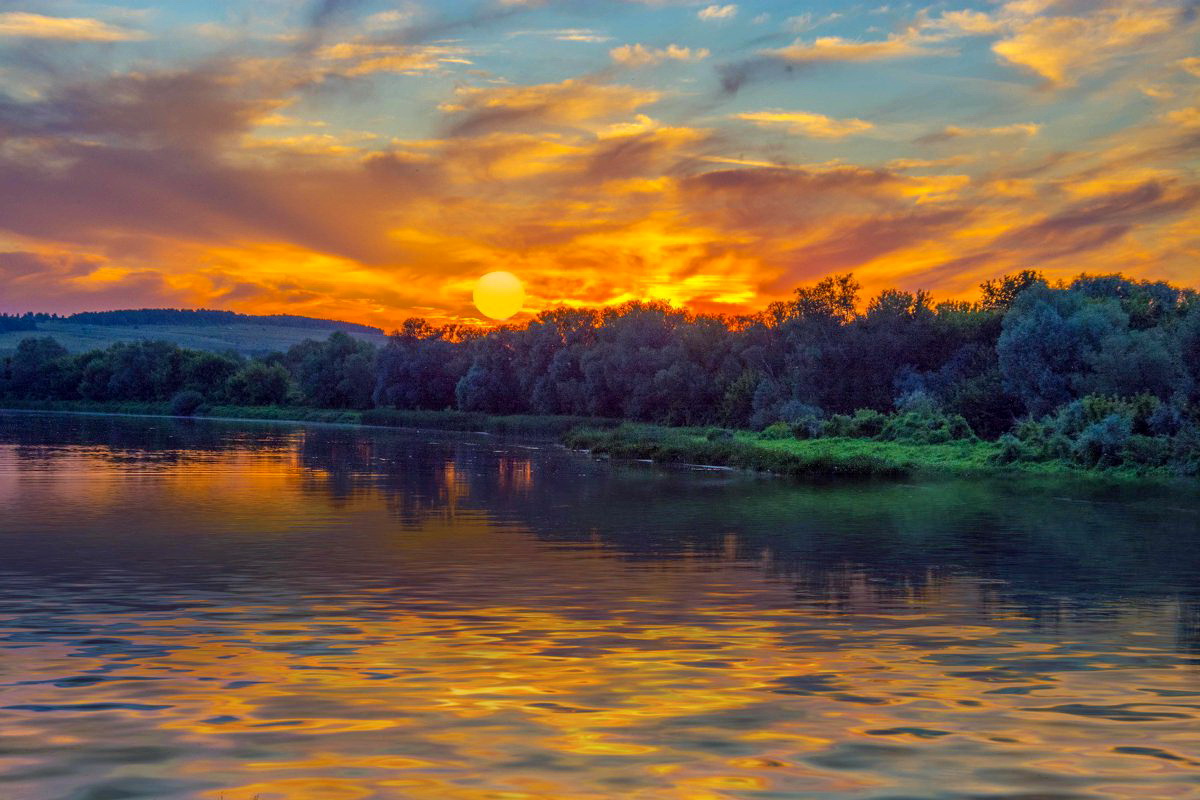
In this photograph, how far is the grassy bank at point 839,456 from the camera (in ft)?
187

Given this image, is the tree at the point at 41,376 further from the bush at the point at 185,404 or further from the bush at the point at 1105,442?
the bush at the point at 1105,442

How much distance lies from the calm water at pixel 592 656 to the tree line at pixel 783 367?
36032mm

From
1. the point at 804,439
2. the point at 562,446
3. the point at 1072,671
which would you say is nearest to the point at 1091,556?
the point at 1072,671

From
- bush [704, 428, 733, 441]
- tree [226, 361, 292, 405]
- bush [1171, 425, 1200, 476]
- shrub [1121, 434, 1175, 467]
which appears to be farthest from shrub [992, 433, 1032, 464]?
tree [226, 361, 292, 405]

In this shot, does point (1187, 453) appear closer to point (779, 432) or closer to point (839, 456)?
point (839, 456)

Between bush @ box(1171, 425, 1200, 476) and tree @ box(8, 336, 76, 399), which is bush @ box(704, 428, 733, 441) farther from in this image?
tree @ box(8, 336, 76, 399)

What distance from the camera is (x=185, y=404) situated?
158 m

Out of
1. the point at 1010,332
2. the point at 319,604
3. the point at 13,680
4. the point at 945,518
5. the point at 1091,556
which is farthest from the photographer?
the point at 1010,332

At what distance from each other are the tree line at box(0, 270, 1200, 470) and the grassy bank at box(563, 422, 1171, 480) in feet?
7.96

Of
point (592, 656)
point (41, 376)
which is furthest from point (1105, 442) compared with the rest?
point (41, 376)

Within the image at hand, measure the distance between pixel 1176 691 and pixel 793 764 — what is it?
598cm

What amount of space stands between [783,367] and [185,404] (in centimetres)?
8875

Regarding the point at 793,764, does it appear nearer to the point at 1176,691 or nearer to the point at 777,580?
the point at 1176,691

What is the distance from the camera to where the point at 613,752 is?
11031 millimetres
